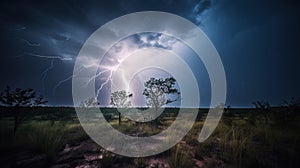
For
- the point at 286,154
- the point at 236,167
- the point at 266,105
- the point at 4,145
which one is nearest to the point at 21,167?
the point at 4,145

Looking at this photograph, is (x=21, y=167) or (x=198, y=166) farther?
(x=198, y=166)

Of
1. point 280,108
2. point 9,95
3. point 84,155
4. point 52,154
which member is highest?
point 9,95

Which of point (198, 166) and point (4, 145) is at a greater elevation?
point (4, 145)

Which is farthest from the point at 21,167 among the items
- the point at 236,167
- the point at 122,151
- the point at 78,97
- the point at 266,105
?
the point at 266,105

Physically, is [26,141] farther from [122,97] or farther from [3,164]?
[122,97]

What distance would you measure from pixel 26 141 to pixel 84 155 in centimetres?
280

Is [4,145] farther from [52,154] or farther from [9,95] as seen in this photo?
[9,95]

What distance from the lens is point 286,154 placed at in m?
4.19

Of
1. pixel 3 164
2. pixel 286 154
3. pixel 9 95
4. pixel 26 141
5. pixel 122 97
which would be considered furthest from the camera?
pixel 122 97

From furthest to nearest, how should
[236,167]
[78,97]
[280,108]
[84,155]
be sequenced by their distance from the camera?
[78,97] < [280,108] < [84,155] < [236,167]

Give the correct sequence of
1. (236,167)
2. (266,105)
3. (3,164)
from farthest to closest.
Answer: (266,105) → (3,164) → (236,167)

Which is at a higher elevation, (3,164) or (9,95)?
(9,95)

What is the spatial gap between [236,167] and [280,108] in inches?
385

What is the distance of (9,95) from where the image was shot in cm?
669
